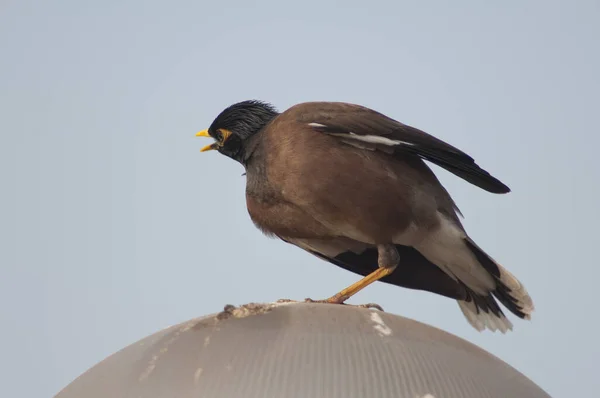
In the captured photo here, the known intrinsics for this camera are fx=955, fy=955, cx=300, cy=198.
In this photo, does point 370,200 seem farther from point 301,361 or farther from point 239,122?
point 301,361

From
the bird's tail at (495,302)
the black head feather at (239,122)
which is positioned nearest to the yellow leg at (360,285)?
the bird's tail at (495,302)

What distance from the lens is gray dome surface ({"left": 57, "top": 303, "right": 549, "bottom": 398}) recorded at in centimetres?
269

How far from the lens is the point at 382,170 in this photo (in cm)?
514

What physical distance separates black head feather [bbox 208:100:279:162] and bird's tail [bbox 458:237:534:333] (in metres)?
1.39

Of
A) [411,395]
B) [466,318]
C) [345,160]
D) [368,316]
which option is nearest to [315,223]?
[345,160]

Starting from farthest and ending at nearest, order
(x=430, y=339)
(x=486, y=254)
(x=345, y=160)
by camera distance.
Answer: (x=486, y=254)
(x=345, y=160)
(x=430, y=339)

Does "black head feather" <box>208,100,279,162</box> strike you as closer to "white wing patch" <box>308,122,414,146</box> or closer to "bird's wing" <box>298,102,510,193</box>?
"bird's wing" <box>298,102,510,193</box>

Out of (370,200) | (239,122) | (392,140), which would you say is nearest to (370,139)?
(392,140)

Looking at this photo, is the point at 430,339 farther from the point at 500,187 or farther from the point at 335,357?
the point at 500,187

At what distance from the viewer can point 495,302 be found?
5.50 meters

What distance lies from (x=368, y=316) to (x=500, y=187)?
2350 millimetres

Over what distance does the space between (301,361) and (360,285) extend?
234cm

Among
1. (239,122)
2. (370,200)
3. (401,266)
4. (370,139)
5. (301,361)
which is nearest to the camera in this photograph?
(301,361)

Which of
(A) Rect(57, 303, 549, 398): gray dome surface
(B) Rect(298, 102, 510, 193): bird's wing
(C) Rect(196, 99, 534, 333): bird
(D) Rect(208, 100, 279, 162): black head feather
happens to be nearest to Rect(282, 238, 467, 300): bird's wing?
(C) Rect(196, 99, 534, 333): bird
